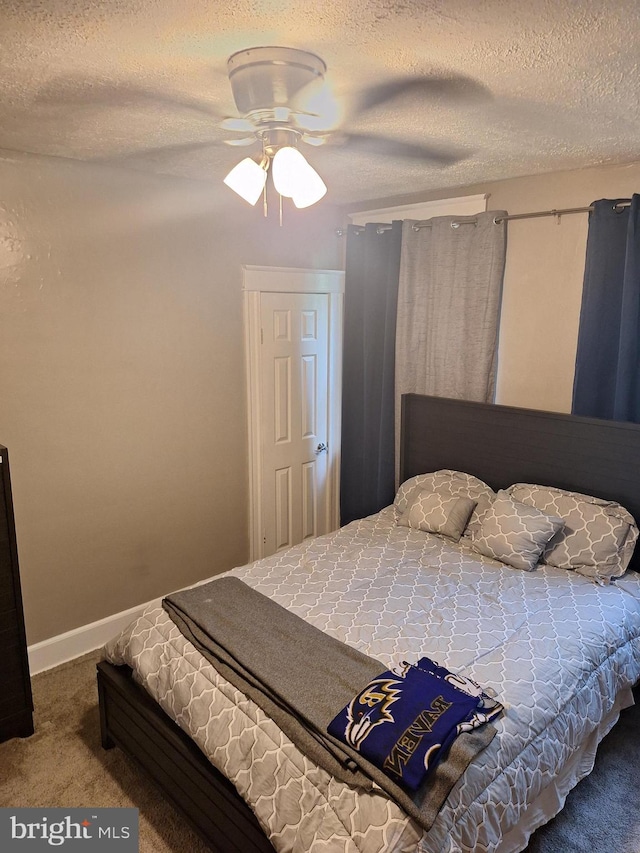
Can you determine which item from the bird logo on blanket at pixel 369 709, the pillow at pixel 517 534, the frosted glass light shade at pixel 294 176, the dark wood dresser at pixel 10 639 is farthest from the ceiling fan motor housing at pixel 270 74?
the pillow at pixel 517 534

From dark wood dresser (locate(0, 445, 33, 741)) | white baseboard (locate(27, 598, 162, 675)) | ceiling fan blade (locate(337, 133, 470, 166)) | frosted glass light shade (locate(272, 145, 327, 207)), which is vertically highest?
ceiling fan blade (locate(337, 133, 470, 166))

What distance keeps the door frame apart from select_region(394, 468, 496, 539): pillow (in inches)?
32.6

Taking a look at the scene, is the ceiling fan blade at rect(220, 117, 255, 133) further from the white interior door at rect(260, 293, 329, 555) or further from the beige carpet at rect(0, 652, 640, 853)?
the beige carpet at rect(0, 652, 640, 853)

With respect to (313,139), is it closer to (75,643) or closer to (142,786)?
(142,786)

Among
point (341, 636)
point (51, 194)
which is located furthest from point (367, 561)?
point (51, 194)

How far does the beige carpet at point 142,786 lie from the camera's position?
2088 mm

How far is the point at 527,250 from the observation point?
3.22m

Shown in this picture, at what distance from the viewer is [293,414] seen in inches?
154

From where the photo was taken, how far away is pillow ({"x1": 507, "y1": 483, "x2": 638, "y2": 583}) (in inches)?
106

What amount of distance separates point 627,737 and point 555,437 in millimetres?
1396

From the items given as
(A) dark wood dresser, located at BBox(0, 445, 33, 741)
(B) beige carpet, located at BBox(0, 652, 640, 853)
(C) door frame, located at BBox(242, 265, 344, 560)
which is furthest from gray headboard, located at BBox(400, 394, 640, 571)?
(A) dark wood dresser, located at BBox(0, 445, 33, 741)

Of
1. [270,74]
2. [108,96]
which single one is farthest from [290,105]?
[108,96]

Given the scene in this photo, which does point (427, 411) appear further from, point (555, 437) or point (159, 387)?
point (159, 387)

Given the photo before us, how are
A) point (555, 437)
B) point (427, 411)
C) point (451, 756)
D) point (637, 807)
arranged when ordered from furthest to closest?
point (427, 411)
point (555, 437)
point (637, 807)
point (451, 756)
